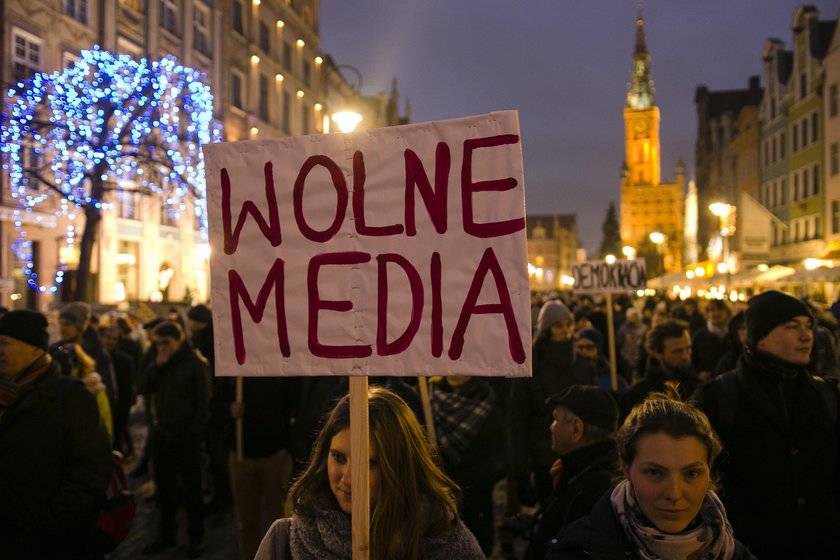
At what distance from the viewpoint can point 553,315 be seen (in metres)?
6.70

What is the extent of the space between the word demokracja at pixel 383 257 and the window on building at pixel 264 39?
130 ft

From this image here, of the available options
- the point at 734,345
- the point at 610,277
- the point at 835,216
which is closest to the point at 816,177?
the point at 835,216

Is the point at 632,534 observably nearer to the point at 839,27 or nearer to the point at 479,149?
the point at 479,149

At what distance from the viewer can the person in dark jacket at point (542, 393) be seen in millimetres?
6145

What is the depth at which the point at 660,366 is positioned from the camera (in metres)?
5.60

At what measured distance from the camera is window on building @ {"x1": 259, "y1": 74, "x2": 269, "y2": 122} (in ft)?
131

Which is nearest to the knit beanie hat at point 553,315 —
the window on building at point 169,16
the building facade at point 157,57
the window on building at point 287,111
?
the building facade at point 157,57

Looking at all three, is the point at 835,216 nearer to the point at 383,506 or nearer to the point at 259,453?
the point at 259,453

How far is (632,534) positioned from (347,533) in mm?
906

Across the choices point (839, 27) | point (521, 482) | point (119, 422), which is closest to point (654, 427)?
point (521, 482)

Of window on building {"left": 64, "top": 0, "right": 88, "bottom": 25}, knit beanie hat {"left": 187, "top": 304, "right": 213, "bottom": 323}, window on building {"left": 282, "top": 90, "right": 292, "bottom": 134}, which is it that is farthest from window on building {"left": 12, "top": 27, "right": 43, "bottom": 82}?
window on building {"left": 282, "top": 90, "right": 292, "bottom": 134}

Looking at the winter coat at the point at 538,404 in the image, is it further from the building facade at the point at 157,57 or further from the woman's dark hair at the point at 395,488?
the building facade at the point at 157,57

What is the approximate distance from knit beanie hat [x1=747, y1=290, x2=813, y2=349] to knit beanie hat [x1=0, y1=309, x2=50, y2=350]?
365 centimetres

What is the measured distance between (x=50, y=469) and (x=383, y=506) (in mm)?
2092
